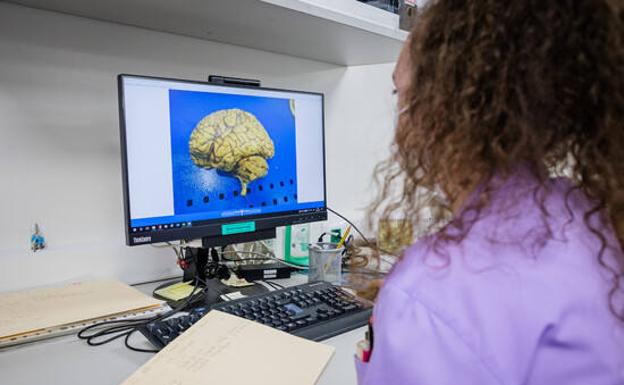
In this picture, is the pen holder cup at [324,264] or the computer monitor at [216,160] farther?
the pen holder cup at [324,264]

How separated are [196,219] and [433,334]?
68 cm

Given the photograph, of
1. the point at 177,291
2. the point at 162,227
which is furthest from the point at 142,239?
the point at 177,291

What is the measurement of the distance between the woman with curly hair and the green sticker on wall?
24.5 inches

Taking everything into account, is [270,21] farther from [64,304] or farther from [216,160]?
[64,304]

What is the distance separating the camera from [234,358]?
604mm

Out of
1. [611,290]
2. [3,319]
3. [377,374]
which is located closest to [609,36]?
[611,290]

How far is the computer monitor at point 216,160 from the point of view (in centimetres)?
86

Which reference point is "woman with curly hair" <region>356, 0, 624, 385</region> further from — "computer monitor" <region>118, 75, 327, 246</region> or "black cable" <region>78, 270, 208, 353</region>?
"computer monitor" <region>118, 75, 327, 246</region>

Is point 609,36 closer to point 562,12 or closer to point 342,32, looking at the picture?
point 562,12

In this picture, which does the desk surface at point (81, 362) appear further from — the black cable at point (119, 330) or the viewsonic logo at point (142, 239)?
the viewsonic logo at point (142, 239)

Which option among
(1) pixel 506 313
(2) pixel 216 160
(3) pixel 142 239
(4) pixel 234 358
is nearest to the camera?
(1) pixel 506 313

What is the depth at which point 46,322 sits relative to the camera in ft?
2.35

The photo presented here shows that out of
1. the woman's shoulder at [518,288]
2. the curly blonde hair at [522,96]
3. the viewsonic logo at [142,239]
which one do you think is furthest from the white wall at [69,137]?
the woman's shoulder at [518,288]

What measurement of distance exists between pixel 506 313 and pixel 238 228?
29.0 inches
